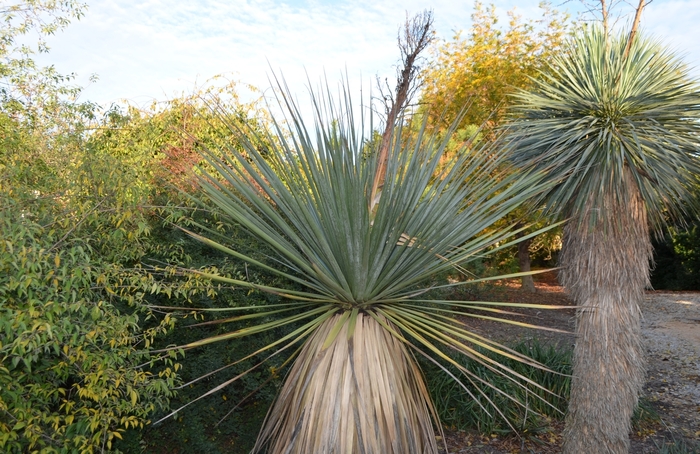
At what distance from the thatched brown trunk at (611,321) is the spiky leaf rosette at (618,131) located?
0.22m

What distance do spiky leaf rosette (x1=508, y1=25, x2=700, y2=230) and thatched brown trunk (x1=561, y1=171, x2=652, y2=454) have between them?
220mm

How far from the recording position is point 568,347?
9.01 meters

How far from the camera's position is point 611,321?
5277 millimetres

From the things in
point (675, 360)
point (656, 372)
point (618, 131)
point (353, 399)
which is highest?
point (618, 131)

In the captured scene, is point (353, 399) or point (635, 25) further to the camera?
point (635, 25)

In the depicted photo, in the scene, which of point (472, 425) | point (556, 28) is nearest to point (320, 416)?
point (472, 425)

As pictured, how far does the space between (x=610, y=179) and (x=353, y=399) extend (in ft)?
10.1

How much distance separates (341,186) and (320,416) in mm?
1424

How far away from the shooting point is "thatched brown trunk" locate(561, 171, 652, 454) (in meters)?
5.25

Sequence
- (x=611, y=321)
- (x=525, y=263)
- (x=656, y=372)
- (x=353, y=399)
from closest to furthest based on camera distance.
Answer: (x=353, y=399) < (x=611, y=321) < (x=656, y=372) < (x=525, y=263)

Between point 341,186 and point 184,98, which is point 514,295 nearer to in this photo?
point 184,98

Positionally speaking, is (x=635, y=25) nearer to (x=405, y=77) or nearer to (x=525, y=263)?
(x=405, y=77)

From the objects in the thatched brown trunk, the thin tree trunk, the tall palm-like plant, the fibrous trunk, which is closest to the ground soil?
the thin tree trunk

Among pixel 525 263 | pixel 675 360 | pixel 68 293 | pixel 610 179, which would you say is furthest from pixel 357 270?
pixel 525 263
